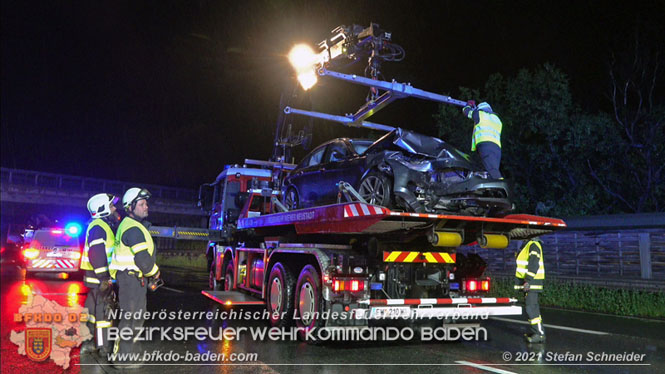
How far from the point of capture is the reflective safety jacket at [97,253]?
5906 millimetres

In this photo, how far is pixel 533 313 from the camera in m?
7.39

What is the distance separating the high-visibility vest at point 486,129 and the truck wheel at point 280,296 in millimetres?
3290

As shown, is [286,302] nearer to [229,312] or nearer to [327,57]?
[229,312]

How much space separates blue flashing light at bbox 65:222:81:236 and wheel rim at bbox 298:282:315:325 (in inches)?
448

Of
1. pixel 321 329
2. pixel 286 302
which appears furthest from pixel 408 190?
pixel 286 302

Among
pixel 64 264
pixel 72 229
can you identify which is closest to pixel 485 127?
pixel 72 229

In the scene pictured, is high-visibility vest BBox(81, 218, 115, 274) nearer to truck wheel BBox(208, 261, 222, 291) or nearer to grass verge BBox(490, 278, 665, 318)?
truck wheel BBox(208, 261, 222, 291)

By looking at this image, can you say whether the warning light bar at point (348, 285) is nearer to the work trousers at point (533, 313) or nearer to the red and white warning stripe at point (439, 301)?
the red and white warning stripe at point (439, 301)

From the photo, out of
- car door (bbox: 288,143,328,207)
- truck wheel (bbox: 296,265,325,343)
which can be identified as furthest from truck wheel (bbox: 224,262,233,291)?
truck wheel (bbox: 296,265,325,343)

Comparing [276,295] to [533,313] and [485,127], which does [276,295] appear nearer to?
[533,313]

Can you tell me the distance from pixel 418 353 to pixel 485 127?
10.2 ft

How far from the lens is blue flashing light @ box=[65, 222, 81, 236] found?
1589 centimetres

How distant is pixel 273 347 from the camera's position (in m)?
6.80

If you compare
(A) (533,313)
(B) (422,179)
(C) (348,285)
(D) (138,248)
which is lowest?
(A) (533,313)
